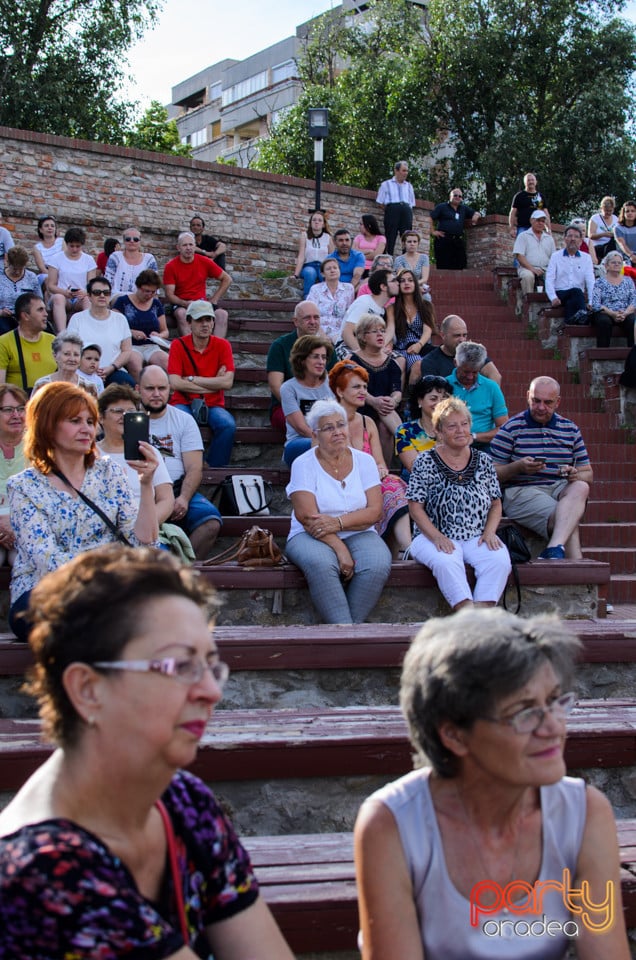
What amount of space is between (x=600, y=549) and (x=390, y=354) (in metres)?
2.07

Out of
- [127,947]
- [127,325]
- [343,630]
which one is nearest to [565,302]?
[127,325]

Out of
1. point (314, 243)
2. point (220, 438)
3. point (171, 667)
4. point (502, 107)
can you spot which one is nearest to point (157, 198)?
point (314, 243)

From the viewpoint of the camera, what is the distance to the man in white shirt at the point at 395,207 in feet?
48.1

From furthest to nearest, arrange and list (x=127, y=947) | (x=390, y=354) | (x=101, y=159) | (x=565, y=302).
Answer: (x=101, y=159) → (x=565, y=302) → (x=390, y=354) → (x=127, y=947)

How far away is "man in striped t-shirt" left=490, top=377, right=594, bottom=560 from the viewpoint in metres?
6.32

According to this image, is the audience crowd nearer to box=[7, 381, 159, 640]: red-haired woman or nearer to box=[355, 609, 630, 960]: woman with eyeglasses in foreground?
box=[7, 381, 159, 640]: red-haired woman

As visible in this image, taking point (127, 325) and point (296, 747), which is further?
point (127, 325)

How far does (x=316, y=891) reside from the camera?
2.56 meters

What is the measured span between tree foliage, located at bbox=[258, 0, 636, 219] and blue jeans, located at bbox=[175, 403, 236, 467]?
16.5 m

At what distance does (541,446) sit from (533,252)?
6795 mm

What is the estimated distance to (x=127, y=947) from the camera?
61.9 inches

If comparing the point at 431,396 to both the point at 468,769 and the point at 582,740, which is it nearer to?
the point at 582,740

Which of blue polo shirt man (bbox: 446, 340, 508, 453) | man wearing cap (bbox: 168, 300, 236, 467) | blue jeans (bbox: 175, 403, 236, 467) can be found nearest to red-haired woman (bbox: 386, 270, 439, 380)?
blue polo shirt man (bbox: 446, 340, 508, 453)

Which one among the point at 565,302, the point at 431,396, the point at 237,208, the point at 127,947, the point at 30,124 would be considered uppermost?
the point at 30,124
